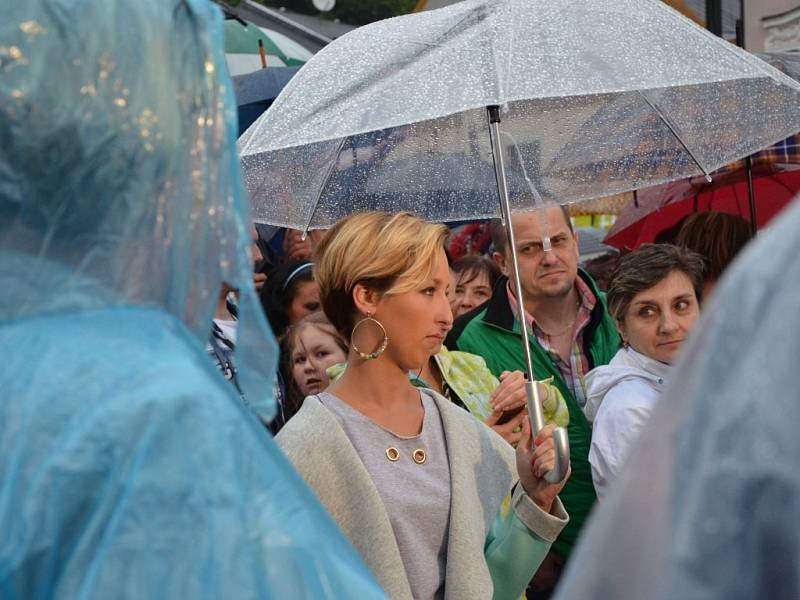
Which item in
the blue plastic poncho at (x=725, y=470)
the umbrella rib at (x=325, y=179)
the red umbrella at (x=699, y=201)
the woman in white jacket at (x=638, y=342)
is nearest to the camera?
the blue plastic poncho at (x=725, y=470)

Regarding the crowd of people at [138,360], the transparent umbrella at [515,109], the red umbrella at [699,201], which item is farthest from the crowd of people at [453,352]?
the crowd of people at [138,360]

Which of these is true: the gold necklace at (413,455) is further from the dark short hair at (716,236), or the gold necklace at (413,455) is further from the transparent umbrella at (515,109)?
the dark short hair at (716,236)

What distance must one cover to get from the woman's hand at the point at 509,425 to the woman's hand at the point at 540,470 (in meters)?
0.52

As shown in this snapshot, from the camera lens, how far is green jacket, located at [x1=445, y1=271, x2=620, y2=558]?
14.2 ft

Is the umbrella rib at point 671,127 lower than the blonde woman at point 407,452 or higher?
higher

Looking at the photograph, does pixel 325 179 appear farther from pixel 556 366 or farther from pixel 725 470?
pixel 725 470

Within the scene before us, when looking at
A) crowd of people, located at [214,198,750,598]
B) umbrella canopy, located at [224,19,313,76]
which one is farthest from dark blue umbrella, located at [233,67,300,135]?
umbrella canopy, located at [224,19,313,76]

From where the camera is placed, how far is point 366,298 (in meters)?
3.32

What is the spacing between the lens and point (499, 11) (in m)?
3.78

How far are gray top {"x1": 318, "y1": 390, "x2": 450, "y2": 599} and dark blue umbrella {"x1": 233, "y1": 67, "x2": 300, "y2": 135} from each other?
14.2ft

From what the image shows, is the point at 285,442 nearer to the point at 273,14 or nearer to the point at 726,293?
the point at 726,293

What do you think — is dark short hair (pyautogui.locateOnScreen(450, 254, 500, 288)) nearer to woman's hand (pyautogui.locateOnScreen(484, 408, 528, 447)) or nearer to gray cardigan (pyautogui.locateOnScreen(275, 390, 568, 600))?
woman's hand (pyautogui.locateOnScreen(484, 408, 528, 447))

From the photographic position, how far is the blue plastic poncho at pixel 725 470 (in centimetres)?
73

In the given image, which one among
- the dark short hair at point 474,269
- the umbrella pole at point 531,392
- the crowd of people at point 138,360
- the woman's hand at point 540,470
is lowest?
the dark short hair at point 474,269
